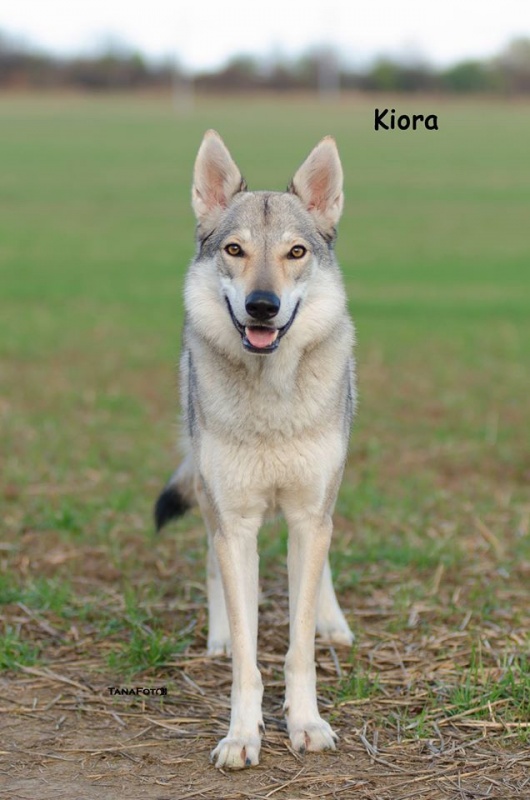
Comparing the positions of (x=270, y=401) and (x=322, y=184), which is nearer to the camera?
(x=270, y=401)

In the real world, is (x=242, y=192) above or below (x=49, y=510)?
above

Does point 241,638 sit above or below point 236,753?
above

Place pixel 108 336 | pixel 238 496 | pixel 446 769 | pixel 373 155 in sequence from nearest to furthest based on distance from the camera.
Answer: pixel 446 769
pixel 238 496
pixel 108 336
pixel 373 155

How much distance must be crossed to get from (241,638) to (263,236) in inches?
71.6

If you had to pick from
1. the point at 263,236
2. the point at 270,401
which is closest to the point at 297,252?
the point at 263,236

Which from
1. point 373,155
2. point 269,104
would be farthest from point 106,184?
point 269,104

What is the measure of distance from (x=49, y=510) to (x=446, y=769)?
4262 mm

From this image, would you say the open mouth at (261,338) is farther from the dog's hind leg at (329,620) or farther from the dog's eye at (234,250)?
the dog's hind leg at (329,620)

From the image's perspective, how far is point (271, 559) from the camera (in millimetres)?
7527

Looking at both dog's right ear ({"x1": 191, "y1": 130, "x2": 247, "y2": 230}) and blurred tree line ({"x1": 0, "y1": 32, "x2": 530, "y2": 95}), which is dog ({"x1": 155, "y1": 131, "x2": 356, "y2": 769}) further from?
blurred tree line ({"x1": 0, "y1": 32, "x2": 530, "y2": 95})

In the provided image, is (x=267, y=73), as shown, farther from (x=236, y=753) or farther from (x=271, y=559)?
(x=236, y=753)

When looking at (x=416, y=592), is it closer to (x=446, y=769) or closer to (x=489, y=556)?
(x=489, y=556)

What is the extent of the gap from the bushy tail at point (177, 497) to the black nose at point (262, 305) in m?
1.75

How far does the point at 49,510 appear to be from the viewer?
27.3 ft
